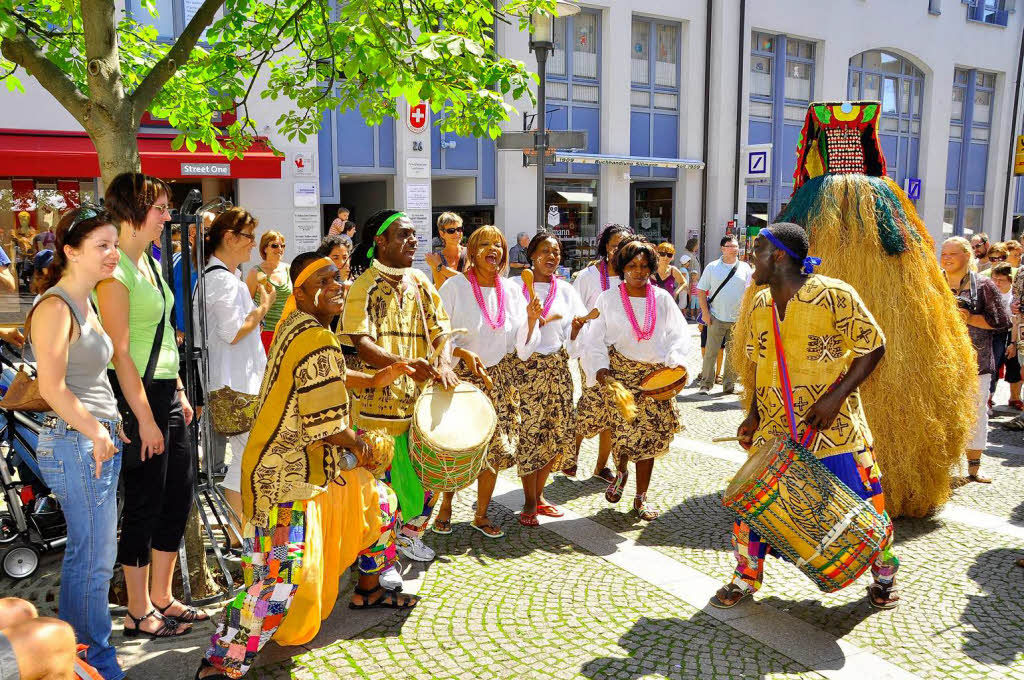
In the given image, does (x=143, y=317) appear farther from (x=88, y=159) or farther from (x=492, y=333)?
(x=88, y=159)

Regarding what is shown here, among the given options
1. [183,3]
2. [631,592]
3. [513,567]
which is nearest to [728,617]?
[631,592]

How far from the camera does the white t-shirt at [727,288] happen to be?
9.70 metres

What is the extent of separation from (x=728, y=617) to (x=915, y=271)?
2.64 metres

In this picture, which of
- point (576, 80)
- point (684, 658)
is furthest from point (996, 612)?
point (576, 80)

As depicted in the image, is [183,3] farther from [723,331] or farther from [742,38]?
[742,38]

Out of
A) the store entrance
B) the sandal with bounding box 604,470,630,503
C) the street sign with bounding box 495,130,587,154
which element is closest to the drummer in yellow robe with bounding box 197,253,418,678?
the sandal with bounding box 604,470,630,503

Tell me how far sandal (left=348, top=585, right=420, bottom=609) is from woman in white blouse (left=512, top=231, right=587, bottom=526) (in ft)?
4.63

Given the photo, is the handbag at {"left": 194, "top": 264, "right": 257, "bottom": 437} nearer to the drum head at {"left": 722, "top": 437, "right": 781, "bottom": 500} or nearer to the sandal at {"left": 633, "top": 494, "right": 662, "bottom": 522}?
the sandal at {"left": 633, "top": 494, "right": 662, "bottom": 522}

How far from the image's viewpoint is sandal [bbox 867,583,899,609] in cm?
413

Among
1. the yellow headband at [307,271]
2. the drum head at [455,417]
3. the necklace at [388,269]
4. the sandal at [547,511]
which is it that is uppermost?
the yellow headband at [307,271]

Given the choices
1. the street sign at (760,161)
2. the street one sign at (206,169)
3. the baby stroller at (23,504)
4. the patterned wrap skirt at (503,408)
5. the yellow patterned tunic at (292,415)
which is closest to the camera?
the yellow patterned tunic at (292,415)

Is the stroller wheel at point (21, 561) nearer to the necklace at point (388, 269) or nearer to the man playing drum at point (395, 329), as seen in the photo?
the man playing drum at point (395, 329)

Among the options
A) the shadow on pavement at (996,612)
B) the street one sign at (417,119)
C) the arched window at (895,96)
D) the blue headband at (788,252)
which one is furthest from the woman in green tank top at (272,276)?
the arched window at (895,96)

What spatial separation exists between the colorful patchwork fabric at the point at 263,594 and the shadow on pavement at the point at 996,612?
3.07 m
